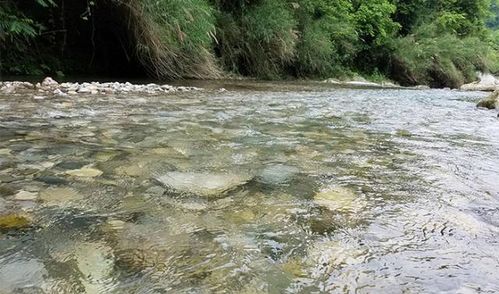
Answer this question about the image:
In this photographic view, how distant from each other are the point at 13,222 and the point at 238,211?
0.67 meters

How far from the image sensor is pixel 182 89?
585 cm

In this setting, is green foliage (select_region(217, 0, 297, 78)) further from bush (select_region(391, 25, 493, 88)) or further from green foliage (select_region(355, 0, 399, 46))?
bush (select_region(391, 25, 493, 88))

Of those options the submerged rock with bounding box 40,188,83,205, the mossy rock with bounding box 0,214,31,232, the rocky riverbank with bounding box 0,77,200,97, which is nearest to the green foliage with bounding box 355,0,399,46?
the rocky riverbank with bounding box 0,77,200,97

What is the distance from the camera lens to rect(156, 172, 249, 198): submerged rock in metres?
1.69

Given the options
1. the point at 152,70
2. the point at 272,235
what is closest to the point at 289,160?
the point at 272,235

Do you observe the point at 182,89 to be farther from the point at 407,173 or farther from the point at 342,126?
the point at 407,173

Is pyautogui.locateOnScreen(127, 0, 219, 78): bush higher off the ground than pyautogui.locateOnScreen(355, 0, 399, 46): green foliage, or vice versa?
pyautogui.locateOnScreen(355, 0, 399, 46): green foliage

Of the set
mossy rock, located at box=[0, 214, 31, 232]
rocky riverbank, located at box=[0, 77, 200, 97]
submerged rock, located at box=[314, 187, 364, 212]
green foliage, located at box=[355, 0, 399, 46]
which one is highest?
green foliage, located at box=[355, 0, 399, 46]

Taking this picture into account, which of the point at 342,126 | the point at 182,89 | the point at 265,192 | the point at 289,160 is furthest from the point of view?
the point at 182,89

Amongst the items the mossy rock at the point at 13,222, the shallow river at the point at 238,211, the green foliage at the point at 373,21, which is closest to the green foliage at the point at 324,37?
the green foliage at the point at 373,21

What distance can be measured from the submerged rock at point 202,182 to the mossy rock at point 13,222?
533 millimetres

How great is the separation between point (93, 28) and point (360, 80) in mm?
8789

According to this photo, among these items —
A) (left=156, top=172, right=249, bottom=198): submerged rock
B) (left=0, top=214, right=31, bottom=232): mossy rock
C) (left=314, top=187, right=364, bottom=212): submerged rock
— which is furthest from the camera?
(left=156, top=172, right=249, bottom=198): submerged rock

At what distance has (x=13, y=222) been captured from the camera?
1.28m
